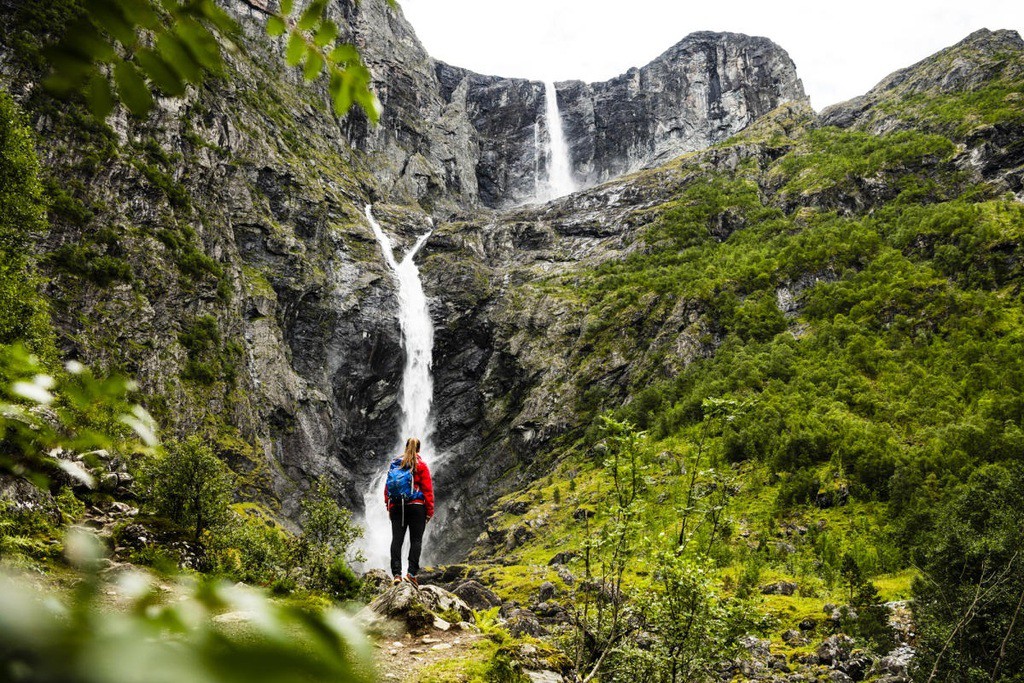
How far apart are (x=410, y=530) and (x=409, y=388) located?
40.5 m

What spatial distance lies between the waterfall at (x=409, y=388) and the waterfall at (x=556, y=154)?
4285 cm

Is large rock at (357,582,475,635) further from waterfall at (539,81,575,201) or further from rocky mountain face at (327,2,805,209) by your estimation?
waterfall at (539,81,575,201)

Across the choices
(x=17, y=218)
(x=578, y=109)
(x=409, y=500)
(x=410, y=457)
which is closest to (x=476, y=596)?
(x=409, y=500)

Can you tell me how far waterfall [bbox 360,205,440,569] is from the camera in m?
40.7

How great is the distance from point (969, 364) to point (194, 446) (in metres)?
34.8

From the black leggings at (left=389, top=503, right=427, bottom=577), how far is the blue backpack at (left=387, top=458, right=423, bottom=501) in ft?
0.48

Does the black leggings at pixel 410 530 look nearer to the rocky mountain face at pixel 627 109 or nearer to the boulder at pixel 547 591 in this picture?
the boulder at pixel 547 591

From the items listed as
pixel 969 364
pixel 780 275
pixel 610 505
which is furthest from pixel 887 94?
pixel 610 505

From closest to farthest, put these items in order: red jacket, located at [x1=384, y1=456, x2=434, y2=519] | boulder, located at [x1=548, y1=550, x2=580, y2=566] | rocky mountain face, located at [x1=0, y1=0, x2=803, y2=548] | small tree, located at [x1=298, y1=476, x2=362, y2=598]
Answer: red jacket, located at [x1=384, y1=456, x2=434, y2=519], small tree, located at [x1=298, y1=476, x2=362, y2=598], boulder, located at [x1=548, y1=550, x2=580, y2=566], rocky mountain face, located at [x1=0, y1=0, x2=803, y2=548]

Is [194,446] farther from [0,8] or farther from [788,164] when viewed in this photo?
[788,164]

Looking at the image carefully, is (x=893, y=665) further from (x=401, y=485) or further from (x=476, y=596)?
(x=401, y=485)

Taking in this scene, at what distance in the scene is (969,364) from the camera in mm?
28531

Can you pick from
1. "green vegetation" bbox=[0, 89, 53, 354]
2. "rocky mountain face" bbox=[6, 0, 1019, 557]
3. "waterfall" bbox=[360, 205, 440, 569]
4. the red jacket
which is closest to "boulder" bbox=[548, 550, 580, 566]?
"rocky mountain face" bbox=[6, 0, 1019, 557]

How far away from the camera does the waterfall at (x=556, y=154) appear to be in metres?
92.6
